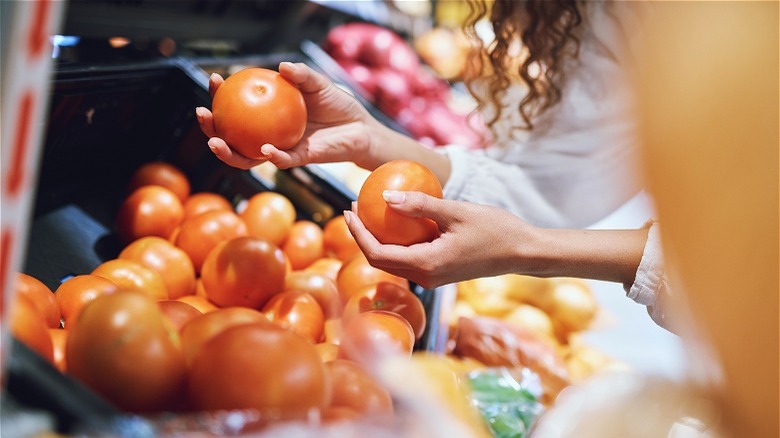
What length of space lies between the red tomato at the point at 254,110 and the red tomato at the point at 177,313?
15.7 inches

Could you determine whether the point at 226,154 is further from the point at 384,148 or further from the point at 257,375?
the point at 257,375

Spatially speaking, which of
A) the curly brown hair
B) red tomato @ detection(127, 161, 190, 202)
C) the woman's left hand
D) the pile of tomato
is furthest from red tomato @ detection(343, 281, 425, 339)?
the curly brown hair

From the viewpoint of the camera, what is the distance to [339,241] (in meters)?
2.05

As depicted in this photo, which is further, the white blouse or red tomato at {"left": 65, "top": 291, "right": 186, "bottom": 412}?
the white blouse

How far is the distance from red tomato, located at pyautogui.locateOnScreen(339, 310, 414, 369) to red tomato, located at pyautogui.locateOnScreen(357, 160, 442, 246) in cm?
16

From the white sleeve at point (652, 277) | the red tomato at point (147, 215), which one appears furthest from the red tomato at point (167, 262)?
the white sleeve at point (652, 277)

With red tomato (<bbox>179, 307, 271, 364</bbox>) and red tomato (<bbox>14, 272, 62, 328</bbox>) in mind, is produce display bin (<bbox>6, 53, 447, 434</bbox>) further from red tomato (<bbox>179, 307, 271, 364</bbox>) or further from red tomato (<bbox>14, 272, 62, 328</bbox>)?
red tomato (<bbox>179, 307, 271, 364</bbox>)

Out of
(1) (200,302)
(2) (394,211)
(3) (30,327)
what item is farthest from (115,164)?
(3) (30,327)

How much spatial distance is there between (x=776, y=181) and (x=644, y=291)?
723mm

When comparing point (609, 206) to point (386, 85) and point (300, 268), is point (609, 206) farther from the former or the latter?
point (386, 85)

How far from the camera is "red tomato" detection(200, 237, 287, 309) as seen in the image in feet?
5.21

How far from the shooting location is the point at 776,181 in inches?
32.8

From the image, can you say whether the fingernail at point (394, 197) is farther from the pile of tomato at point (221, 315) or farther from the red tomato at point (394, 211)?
the pile of tomato at point (221, 315)

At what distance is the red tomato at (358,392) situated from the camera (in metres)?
0.97
